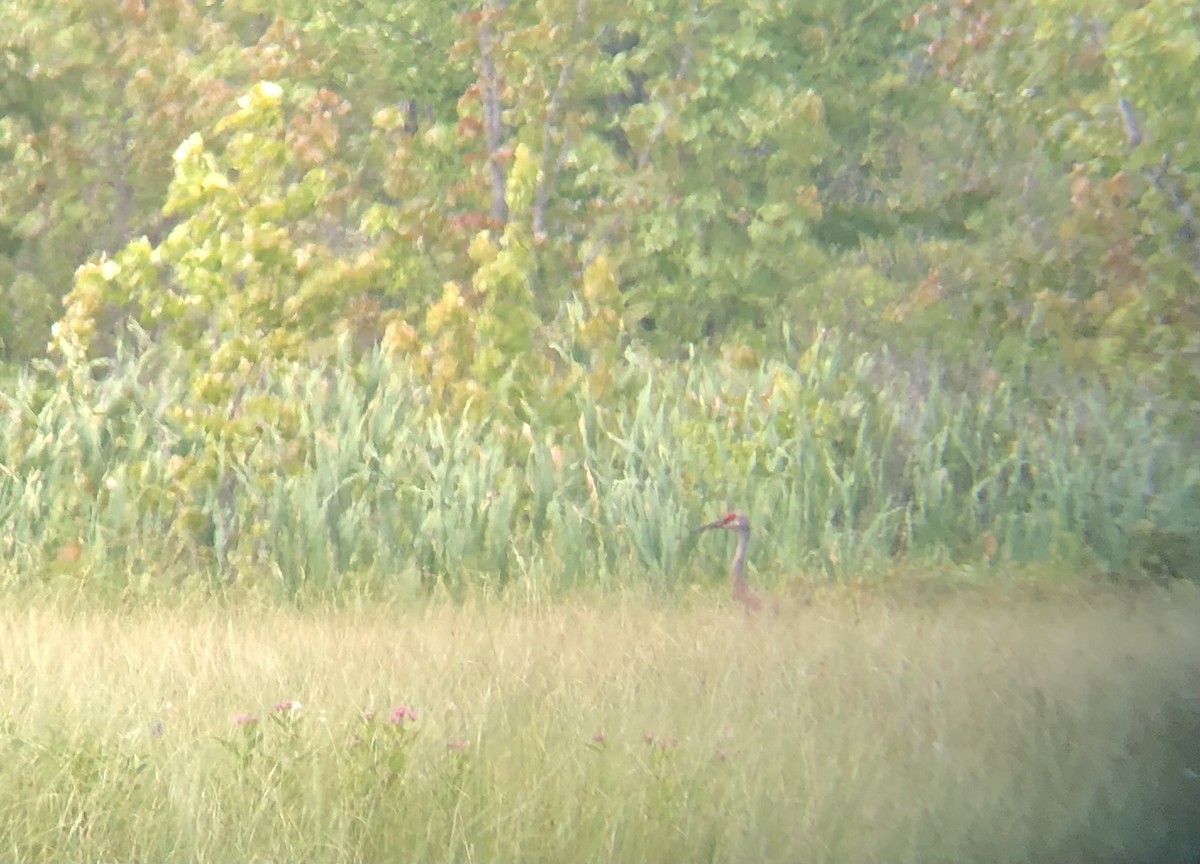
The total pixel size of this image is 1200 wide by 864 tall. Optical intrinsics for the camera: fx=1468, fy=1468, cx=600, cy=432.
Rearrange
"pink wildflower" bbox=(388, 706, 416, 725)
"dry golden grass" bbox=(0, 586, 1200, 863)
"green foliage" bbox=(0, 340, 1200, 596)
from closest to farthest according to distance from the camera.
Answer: "dry golden grass" bbox=(0, 586, 1200, 863) < "pink wildflower" bbox=(388, 706, 416, 725) < "green foliage" bbox=(0, 340, 1200, 596)

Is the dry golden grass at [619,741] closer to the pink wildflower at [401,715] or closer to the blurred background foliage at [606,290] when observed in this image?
the pink wildflower at [401,715]

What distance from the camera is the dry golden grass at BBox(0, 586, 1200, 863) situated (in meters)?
2.71

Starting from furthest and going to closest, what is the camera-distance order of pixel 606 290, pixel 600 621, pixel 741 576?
1. pixel 606 290
2. pixel 741 576
3. pixel 600 621

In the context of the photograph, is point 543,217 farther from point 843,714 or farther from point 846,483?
point 843,714

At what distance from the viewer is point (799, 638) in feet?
12.5

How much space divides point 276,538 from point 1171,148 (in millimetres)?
3371

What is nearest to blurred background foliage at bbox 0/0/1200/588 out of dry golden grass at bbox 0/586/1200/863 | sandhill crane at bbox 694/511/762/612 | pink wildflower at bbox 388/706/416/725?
sandhill crane at bbox 694/511/762/612

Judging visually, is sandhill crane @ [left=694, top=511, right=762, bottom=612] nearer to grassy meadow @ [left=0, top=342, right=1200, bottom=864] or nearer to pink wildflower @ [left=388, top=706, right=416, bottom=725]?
grassy meadow @ [left=0, top=342, right=1200, bottom=864]

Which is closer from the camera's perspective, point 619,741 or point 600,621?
point 619,741

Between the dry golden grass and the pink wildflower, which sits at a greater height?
the pink wildflower

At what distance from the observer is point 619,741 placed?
300 centimetres

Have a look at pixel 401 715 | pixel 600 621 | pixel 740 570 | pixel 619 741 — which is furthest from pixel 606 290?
pixel 401 715

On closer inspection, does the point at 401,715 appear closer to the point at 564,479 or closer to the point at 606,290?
the point at 564,479

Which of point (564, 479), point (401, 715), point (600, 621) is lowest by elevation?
point (564, 479)
